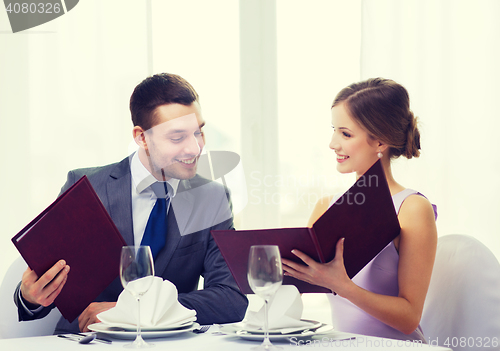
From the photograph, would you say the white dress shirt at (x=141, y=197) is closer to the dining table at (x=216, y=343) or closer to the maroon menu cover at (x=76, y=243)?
the maroon menu cover at (x=76, y=243)

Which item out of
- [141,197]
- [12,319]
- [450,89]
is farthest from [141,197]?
[450,89]

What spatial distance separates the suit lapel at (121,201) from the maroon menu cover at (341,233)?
23.0 inches

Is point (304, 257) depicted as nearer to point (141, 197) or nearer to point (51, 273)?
point (51, 273)

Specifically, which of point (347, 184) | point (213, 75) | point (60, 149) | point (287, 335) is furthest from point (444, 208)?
point (60, 149)

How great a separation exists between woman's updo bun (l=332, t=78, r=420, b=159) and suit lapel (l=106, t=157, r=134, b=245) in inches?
32.1

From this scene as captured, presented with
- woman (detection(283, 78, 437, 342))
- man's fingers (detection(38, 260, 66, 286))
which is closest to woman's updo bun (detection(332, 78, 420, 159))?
woman (detection(283, 78, 437, 342))

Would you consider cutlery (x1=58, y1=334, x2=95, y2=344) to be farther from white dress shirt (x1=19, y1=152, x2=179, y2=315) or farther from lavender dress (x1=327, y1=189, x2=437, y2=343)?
lavender dress (x1=327, y1=189, x2=437, y2=343)

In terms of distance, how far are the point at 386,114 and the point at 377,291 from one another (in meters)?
0.57

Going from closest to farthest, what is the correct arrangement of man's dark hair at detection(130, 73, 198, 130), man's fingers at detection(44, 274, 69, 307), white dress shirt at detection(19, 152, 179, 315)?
man's fingers at detection(44, 274, 69, 307) < white dress shirt at detection(19, 152, 179, 315) < man's dark hair at detection(130, 73, 198, 130)

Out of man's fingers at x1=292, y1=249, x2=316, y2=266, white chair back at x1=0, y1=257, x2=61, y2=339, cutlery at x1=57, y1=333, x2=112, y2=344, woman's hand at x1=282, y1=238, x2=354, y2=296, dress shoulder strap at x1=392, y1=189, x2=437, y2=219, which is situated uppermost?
dress shoulder strap at x1=392, y1=189, x2=437, y2=219

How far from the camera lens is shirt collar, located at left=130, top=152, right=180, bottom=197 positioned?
1.75 metres

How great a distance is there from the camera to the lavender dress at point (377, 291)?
1.44m

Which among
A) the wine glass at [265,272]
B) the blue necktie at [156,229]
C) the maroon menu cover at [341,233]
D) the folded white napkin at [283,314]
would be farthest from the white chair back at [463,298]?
the blue necktie at [156,229]

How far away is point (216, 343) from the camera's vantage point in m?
1.02
